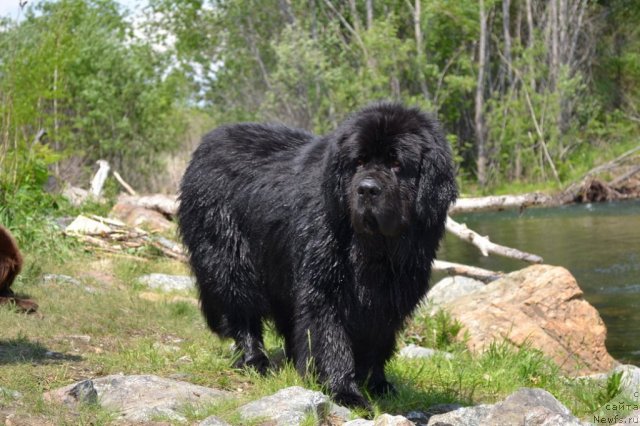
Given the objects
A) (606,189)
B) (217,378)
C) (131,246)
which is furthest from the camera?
(606,189)

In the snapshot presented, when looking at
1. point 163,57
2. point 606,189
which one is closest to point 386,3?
point 163,57

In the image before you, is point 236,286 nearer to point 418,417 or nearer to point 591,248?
point 418,417

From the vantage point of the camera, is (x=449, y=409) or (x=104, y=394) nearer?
(x=104, y=394)

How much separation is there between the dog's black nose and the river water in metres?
5.62

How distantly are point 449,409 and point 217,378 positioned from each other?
1.49m

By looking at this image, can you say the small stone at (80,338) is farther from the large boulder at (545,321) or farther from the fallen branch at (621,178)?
the fallen branch at (621,178)

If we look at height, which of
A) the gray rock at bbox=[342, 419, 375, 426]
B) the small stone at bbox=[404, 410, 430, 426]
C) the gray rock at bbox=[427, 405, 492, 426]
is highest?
the gray rock at bbox=[342, 419, 375, 426]

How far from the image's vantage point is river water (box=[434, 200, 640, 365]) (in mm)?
10891

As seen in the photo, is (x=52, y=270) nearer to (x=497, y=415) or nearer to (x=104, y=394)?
(x=104, y=394)

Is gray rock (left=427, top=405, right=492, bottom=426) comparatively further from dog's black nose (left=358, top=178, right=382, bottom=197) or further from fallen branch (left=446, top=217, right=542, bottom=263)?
fallen branch (left=446, top=217, right=542, bottom=263)

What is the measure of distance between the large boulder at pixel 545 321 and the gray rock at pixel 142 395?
4.02m

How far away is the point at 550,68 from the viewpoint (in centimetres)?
3094

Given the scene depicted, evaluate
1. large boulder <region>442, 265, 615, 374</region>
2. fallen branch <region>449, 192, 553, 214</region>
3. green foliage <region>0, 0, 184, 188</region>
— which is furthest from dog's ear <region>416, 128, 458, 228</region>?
fallen branch <region>449, 192, 553, 214</region>

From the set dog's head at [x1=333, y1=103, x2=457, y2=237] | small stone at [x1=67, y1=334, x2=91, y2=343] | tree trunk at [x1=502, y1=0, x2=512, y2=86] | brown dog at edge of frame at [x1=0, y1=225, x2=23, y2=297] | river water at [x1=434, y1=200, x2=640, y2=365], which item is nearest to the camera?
dog's head at [x1=333, y1=103, x2=457, y2=237]
